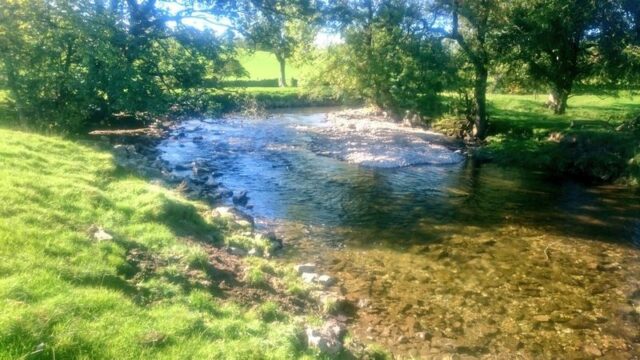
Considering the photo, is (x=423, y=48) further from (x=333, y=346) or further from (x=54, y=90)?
(x=333, y=346)

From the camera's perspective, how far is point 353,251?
46.1ft

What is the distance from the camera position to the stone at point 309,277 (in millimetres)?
11654

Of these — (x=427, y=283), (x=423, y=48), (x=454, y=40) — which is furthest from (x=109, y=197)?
(x=454, y=40)

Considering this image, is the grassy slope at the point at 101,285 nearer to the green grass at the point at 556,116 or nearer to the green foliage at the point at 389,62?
the green foliage at the point at 389,62

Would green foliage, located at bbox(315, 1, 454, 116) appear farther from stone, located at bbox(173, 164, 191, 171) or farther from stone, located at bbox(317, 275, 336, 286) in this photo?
stone, located at bbox(317, 275, 336, 286)

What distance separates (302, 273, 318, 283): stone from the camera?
11.7m

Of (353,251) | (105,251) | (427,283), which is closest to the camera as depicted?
(105,251)

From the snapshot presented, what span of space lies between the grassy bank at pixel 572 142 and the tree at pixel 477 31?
Answer: 3267 millimetres

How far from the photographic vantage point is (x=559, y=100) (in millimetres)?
35500

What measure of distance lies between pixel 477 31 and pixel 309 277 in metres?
24.5

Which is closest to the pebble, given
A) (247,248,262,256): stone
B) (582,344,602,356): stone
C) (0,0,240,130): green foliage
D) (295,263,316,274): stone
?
(582,344,602,356): stone

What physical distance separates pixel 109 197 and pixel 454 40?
26.9 m

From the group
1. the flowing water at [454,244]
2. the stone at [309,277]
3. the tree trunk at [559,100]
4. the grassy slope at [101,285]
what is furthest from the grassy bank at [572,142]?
the grassy slope at [101,285]

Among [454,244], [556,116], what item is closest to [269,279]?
[454,244]
